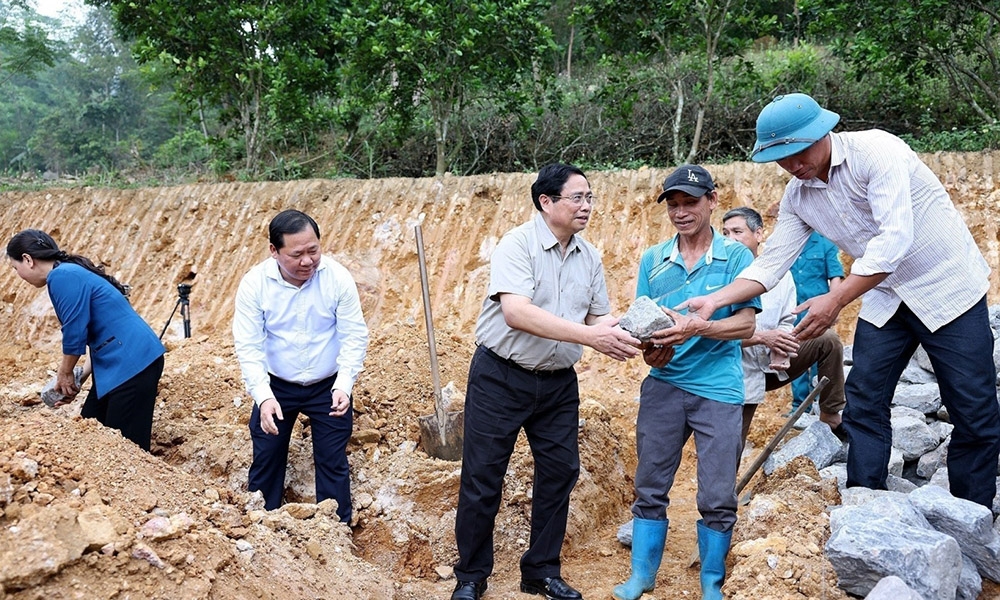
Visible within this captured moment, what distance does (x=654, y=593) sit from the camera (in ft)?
12.2

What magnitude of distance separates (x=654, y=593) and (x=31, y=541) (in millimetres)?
2625

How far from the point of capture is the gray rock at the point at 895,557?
2.70 meters

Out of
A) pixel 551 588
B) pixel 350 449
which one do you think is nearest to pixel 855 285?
pixel 551 588

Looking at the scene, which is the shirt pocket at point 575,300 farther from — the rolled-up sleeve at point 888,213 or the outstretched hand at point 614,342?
the rolled-up sleeve at point 888,213

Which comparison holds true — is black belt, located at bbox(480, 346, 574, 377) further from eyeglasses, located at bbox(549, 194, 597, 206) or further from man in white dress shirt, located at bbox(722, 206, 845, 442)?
man in white dress shirt, located at bbox(722, 206, 845, 442)

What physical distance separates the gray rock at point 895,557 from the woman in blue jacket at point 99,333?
3.81 metres

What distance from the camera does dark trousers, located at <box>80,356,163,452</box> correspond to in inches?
181

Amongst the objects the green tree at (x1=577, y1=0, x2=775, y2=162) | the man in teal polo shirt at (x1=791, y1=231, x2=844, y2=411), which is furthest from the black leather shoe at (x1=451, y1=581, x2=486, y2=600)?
the green tree at (x1=577, y1=0, x2=775, y2=162)

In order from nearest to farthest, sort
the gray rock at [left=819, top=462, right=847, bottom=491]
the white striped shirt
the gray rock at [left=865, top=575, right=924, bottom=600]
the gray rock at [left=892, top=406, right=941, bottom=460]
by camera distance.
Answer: the gray rock at [left=865, top=575, right=924, bottom=600] → the white striped shirt → the gray rock at [left=819, top=462, right=847, bottom=491] → the gray rock at [left=892, top=406, right=941, bottom=460]

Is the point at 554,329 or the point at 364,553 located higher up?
the point at 554,329

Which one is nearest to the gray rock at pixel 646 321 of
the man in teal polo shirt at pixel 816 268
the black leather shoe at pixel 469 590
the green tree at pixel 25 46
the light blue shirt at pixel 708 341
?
the light blue shirt at pixel 708 341

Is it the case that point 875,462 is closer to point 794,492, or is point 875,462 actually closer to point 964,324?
point 794,492

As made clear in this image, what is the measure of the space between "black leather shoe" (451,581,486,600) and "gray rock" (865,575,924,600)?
68.8 inches

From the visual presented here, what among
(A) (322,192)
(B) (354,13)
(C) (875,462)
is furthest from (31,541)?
(B) (354,13)
